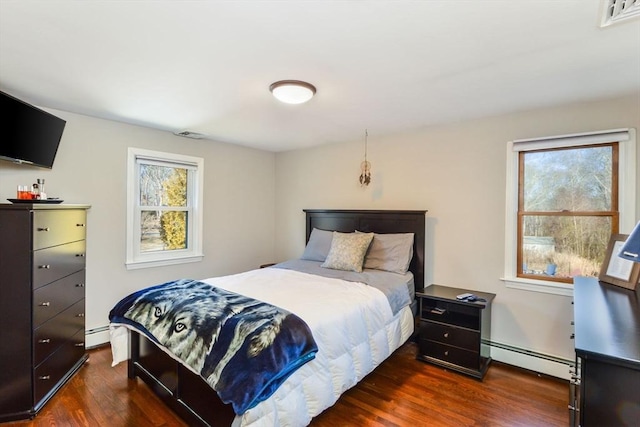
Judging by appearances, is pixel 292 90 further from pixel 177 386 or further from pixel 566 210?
pixel 566 210

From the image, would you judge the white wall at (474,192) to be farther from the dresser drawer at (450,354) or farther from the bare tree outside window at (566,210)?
the dresser drawer at (450,354)

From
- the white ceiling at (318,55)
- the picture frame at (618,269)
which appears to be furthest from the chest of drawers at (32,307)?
the picture frame at (618,269)

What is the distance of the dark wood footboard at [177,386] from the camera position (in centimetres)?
180

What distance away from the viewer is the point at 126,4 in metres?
1.40

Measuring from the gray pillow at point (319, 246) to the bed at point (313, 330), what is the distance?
0.02m

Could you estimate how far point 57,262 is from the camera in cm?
245

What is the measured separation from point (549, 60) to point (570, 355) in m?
2.37

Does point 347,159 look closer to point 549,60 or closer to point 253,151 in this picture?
point 253,151

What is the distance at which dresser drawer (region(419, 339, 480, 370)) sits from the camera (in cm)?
270

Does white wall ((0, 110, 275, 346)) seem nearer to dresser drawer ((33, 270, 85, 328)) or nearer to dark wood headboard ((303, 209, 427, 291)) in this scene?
dresser drawer ((33, 270, 85, 328))

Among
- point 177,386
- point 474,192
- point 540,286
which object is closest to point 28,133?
point 177,386

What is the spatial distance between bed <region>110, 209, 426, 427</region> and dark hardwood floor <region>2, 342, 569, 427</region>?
0.18m

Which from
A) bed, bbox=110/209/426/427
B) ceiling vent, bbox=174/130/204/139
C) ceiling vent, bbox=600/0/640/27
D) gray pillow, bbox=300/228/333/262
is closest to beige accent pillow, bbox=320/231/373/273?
bed, bbox=110/209/426/427

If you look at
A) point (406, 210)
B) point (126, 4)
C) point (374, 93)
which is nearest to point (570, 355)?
point (406, 210)
